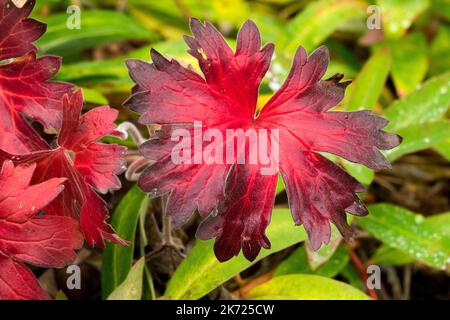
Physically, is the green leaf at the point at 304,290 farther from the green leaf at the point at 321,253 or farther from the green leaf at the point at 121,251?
the green leaf at the point at 121,251

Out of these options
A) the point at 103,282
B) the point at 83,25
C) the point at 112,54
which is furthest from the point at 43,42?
the point at 103,282

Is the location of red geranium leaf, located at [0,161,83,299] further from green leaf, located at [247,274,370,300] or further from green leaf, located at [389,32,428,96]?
green leaf, located at [389,32,428,96]

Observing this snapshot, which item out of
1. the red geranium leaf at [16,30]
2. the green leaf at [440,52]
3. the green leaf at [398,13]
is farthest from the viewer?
the green leaf at [440,52]

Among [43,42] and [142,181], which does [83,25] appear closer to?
[43,42]

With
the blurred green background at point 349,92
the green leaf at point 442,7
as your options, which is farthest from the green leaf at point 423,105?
the green leaf at point 442,7

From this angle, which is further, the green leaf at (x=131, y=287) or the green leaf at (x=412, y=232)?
the green leaf at (x=412, y=232)

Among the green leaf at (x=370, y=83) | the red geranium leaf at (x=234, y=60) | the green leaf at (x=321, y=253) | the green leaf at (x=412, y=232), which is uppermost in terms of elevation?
the red geranium leaf at (x=234, y=60)

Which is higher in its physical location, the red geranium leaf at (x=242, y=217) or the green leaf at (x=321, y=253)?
the red geranium leaf at (x=242, y=217)
